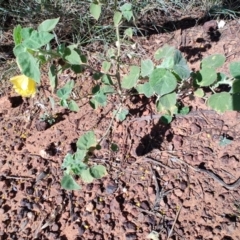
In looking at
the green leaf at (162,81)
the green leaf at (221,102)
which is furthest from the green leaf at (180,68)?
the green leaf at (221,102)

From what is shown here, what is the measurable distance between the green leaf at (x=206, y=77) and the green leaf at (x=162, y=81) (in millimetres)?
184

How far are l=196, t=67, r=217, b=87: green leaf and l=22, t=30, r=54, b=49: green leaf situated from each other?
625mm

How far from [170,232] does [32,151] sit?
0.79 meters

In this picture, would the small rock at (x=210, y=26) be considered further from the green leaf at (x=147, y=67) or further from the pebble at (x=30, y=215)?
the pebble at (x=30, y=215)

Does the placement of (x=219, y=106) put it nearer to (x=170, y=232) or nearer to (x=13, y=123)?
(x=170, y=232)

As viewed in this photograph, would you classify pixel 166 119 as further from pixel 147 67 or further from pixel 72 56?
pixel 72 56

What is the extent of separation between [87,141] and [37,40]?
18.4 inches

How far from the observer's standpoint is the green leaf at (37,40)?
1.15 m

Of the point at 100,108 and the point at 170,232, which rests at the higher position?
the point at 100,108

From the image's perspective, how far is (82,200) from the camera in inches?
67.1

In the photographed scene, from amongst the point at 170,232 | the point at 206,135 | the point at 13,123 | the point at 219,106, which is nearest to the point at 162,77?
the point at 219,106

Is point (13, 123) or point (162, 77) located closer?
point (162, 77)

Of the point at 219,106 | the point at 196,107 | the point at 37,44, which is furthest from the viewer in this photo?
the point at 196,107

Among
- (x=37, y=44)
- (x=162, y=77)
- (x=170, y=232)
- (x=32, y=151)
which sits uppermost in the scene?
(x=37, y=44)
